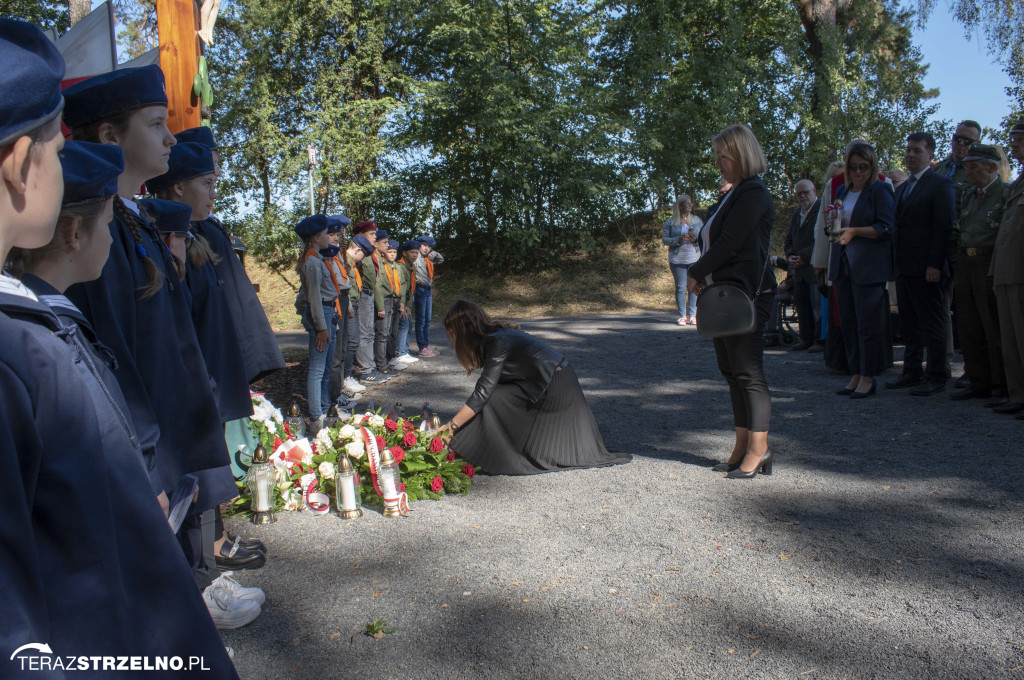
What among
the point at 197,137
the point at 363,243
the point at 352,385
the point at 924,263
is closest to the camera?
the point at 197,137

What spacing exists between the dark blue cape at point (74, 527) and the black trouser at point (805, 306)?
32.5 ft

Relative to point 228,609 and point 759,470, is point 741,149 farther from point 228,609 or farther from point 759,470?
point 228,609

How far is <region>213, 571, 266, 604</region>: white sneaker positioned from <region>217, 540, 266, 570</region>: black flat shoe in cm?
44

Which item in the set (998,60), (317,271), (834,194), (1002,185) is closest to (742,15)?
(998,60)

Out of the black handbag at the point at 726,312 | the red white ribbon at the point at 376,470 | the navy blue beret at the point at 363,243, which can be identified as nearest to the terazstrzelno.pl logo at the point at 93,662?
the red white ribbon at the point at 376,470

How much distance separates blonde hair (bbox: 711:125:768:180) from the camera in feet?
15.4

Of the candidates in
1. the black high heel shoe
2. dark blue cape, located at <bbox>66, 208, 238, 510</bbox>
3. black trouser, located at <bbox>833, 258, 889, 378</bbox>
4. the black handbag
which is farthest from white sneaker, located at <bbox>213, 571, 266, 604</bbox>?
black trouser, located at <bbox>833, 258, 889, 378</bbox>

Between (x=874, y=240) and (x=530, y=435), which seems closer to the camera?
(x=530, y=435)

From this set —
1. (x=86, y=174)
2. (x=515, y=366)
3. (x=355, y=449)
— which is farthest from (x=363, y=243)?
(x=86, y=174)

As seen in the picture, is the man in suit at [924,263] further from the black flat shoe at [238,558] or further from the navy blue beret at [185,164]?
the navy blue beret at [185,164]

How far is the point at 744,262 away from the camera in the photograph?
15.8 ft

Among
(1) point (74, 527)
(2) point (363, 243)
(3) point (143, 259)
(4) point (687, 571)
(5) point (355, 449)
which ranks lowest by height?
(4) point (687, 571)

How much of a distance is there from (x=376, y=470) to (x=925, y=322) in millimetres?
5302

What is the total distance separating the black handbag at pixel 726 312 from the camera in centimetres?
466
